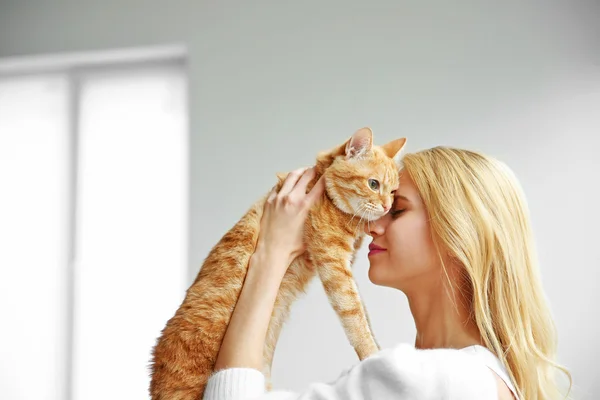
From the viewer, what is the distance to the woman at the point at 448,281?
119 cm

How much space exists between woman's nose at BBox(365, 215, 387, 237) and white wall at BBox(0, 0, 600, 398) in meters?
1.48

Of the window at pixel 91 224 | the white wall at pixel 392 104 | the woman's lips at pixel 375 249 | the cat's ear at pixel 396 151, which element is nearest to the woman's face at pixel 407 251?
the woman's lips at pixel 375 249

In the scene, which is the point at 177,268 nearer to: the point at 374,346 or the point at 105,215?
the point at 105,215

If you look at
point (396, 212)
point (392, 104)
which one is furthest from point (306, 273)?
point (392, 104)

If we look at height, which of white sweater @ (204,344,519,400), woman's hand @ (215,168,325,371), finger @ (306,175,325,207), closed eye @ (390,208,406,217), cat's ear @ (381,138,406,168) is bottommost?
white sweater @ (204,344,519,400)

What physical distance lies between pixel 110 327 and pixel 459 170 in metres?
2.66

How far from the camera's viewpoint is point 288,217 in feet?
4.81

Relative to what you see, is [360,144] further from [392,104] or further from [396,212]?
[392,104]

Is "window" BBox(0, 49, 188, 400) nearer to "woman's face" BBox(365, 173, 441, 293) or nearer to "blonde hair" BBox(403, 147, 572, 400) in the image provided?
"woman's face" BBox(365, 173, 441, 293)

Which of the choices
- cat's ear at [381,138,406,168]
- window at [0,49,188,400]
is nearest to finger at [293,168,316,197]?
cat's ear at [381,138,406,168]

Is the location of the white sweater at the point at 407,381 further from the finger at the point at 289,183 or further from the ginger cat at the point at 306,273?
the finger at the point at 289,183

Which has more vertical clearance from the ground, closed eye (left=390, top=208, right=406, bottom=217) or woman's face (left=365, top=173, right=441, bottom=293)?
closed eye (left=390, top=208, right=406, bottom=217)

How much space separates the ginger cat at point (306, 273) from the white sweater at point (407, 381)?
17cm

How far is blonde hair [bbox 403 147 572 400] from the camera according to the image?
1263mm
